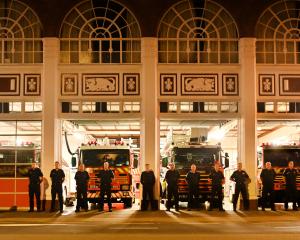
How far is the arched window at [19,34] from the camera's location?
26391mm

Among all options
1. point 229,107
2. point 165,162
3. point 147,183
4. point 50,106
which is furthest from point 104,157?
point 229,107

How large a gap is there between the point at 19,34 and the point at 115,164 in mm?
6646

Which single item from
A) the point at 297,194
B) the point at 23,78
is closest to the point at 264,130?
the point at 297,194

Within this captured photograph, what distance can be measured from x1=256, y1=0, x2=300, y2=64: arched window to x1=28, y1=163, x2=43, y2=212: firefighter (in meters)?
10.0

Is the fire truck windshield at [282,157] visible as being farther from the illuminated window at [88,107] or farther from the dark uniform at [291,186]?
the illuminated window at [88,107]

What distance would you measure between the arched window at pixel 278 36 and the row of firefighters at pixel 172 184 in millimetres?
4445

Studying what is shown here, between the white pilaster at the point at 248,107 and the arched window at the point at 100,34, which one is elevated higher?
the arched window at the point at 100,34

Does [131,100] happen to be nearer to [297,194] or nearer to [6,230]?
[297,194]

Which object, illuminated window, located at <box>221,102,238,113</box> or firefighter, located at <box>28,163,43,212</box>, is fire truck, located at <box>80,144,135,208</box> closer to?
→ firefighter, located at <box>28,163,43,212</box>

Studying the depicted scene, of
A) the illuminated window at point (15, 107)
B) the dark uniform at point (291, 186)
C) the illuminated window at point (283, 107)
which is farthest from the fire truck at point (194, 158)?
the illuminated window at point (15, 107)

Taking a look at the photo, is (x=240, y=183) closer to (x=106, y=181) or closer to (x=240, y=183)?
(x=240, y=183)

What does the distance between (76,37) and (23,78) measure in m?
2.72

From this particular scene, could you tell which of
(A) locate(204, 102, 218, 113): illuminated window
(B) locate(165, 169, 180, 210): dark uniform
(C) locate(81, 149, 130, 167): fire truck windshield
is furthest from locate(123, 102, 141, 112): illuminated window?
(B) locate(165, 169, 180, 210): dark uniform

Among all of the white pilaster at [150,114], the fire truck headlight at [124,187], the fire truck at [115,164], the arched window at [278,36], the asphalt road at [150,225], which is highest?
the arched window at [278,36]
